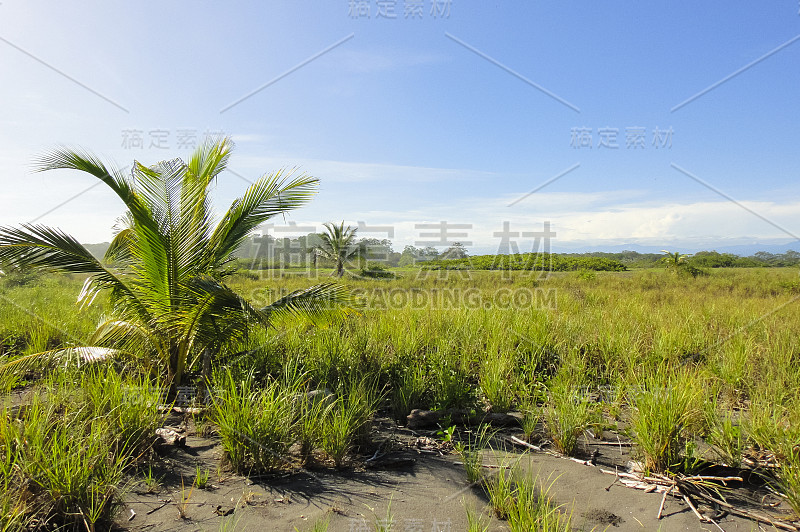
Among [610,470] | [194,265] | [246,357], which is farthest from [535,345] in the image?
[194,265]

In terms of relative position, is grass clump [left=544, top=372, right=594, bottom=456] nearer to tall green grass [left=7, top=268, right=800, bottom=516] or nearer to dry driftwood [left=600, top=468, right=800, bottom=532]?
tall green grass [left=7, top=268, right=800, bottom=516]

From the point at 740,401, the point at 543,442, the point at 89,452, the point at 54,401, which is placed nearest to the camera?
the point at 89,452

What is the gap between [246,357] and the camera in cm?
661

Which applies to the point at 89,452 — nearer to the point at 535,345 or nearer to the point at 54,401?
the point at 54,401

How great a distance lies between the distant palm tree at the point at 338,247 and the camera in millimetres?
33781

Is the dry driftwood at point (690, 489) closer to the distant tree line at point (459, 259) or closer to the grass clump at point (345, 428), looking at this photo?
the grass clump at point (345, 428)

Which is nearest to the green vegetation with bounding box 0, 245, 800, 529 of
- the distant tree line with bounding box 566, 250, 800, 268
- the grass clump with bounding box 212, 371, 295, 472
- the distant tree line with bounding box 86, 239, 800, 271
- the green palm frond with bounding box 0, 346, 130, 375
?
the grass clump with bounding box 212, 371, 295, 472

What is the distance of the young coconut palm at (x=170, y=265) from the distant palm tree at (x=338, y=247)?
2648cm

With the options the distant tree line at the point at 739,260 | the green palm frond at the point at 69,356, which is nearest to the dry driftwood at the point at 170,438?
the green palm frond at the point at 69,356

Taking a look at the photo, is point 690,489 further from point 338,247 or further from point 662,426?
point 338,247

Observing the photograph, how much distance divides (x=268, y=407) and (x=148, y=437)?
1.17 metres

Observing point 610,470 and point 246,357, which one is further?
point 246,357

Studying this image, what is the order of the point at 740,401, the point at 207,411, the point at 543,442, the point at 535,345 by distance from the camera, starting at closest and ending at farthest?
the point at 543,442, the point at 207,411, the point at 740,401, the point at 535,345

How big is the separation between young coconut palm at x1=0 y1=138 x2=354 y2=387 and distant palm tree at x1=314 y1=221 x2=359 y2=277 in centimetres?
2648
